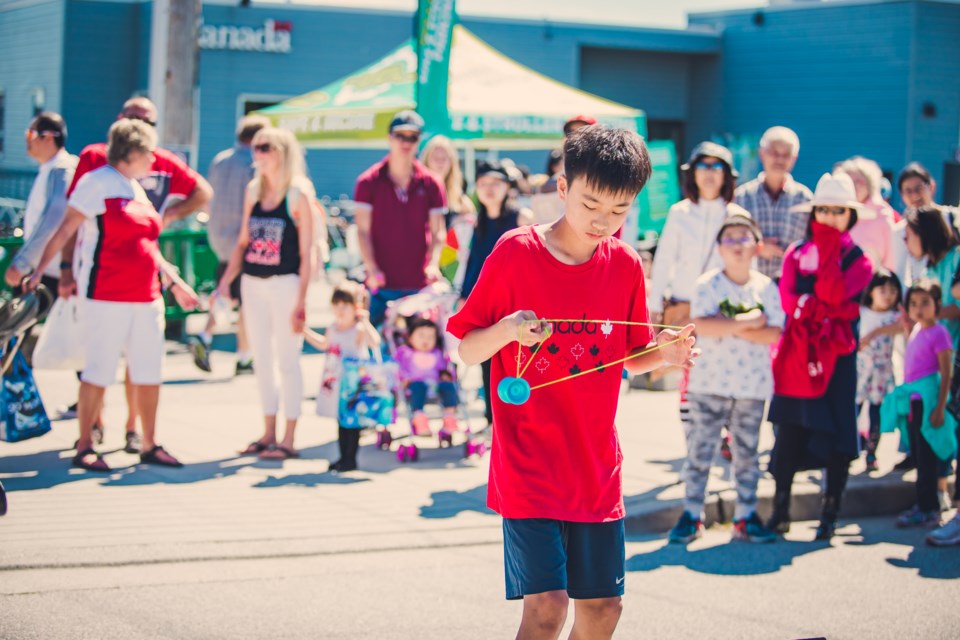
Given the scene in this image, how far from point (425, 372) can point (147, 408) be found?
1928 mm

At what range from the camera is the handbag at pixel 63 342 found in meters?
7.68

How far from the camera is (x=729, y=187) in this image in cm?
762

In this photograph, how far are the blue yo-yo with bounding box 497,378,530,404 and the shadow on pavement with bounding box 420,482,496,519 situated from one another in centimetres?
315

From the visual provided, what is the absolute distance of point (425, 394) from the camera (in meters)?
8.45

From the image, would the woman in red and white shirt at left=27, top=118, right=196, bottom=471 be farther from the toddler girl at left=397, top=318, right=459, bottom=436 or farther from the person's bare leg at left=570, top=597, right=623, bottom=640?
the person's bare leg at left=570, top=597, right=623, bottom=640

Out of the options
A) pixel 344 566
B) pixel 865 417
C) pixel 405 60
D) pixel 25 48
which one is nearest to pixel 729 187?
pixel 865 417

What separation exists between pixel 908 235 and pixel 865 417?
136cm

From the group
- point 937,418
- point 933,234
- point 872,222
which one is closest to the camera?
point 937,418

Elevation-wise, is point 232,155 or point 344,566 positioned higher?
point 232,155

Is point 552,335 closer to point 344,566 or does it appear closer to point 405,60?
point 344,566

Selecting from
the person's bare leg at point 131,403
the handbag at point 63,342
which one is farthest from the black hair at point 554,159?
the handbag at point 63,342

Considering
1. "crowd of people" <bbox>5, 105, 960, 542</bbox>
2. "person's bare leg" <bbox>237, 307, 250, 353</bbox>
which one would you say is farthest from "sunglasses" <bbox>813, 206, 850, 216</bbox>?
"person's bare leg" <bbox>237, 307, 250, 353</bbox>

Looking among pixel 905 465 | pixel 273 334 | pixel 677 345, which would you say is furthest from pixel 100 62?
pixel 677 345

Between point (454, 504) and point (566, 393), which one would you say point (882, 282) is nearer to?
point (454, 504)
